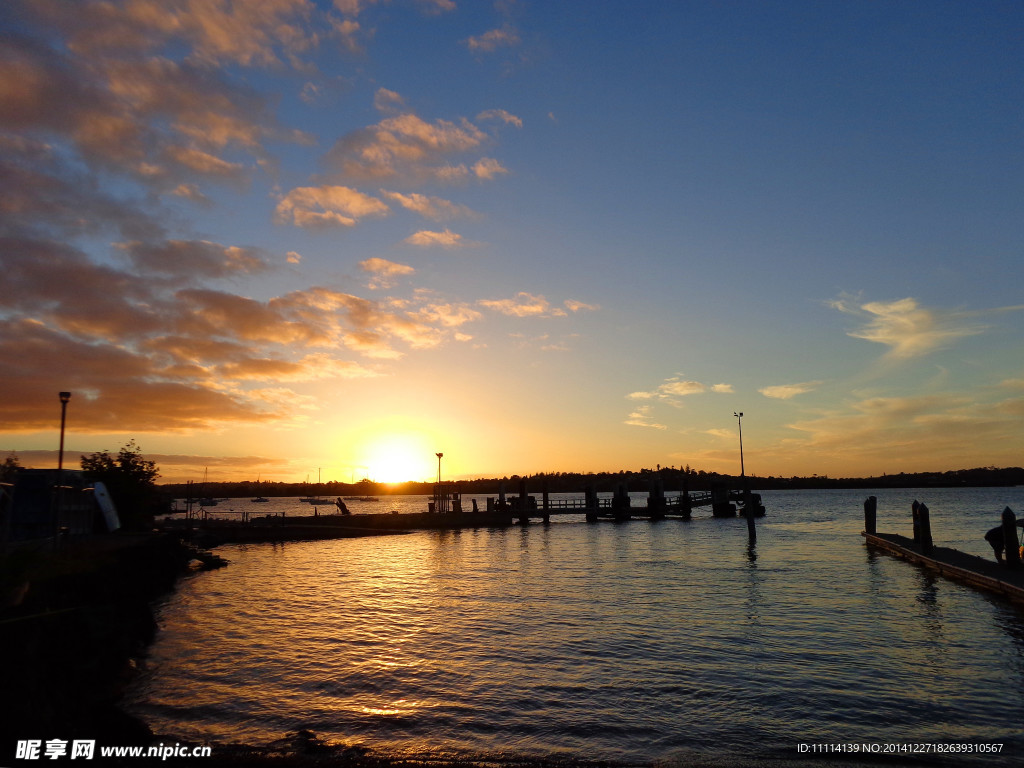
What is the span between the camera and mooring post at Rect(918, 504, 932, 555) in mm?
35500

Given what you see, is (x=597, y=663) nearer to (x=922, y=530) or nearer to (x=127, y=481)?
(x=922, y=530)

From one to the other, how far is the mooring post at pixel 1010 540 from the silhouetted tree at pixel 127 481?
5230 cm

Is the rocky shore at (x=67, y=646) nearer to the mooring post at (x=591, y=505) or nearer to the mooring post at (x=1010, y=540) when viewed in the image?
the mooring post at (x=1010, y=540)

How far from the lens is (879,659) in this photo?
1673 cm

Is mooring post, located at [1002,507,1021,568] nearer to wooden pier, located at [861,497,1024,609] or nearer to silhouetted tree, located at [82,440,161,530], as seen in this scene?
wooden pier, located at [861,497,1024,609]

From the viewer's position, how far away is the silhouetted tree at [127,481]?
147 ft

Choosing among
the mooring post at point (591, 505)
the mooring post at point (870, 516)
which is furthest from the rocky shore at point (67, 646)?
the mooring post at point (591, 505)

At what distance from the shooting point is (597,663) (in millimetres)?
16594

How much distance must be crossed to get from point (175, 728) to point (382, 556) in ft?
120

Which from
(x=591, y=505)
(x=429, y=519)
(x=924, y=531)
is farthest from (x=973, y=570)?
(x=591, y=505)

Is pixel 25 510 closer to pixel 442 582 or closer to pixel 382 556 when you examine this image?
pixel 442 582

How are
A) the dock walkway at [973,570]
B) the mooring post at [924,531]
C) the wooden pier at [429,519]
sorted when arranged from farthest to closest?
the wooden pier at [429,519], the mooring post at [924,531], the dock walkway at [973,570]

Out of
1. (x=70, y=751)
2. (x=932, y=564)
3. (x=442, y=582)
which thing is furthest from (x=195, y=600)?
(x=932, y=564)

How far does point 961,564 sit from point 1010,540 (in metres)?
2.57
